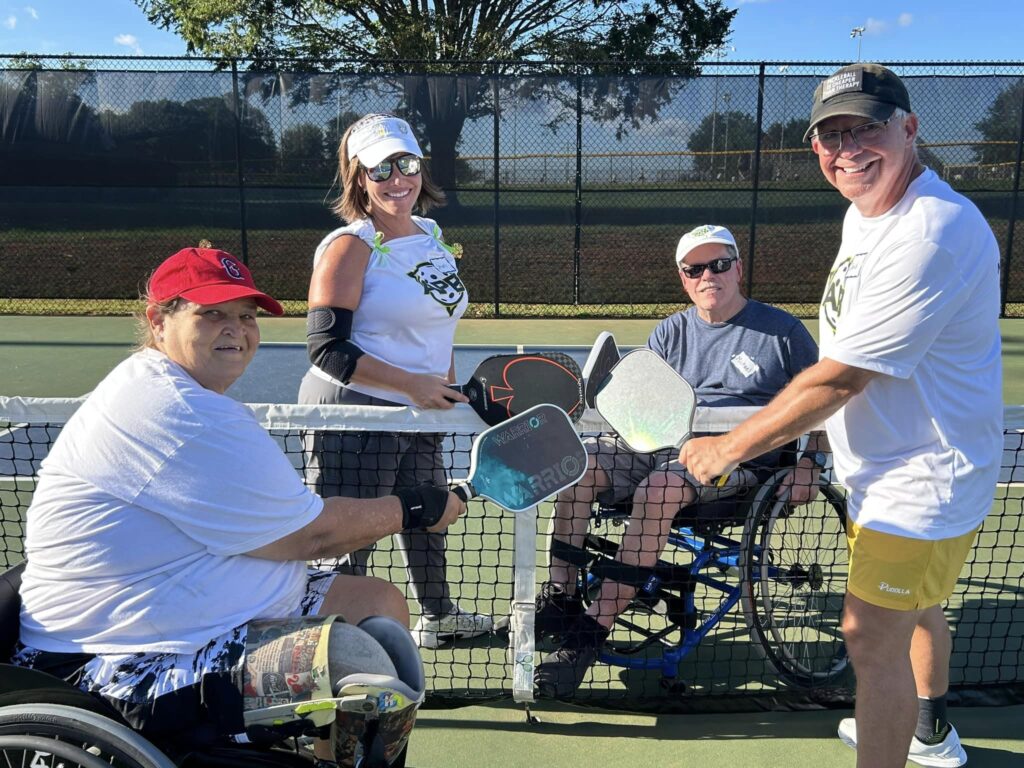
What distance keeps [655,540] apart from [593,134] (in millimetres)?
7408

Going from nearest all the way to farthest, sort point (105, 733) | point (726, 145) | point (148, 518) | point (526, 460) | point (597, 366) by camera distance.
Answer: point (105, 733) < point (148, 518) < point (526, 460) < point (597, 366) < point (726, 145)

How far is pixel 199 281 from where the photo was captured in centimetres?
190

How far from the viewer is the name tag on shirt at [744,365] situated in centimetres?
306

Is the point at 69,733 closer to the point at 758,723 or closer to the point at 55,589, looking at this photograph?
the point at 55,589

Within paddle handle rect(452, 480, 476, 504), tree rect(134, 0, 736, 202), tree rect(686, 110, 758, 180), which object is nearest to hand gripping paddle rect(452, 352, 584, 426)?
paddle handle rect(452, 480, 476, 504)

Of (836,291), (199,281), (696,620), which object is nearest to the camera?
(199,281)

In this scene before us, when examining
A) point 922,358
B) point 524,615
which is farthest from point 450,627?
point 922,358

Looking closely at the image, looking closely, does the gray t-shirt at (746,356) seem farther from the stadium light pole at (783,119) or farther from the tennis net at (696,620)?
the stadium light pole at (783,119)

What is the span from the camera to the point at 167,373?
1851mm

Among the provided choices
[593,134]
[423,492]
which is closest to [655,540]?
[423,492]

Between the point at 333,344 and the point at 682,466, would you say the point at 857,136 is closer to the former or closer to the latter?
the point at 682,466

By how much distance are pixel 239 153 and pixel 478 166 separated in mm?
2517

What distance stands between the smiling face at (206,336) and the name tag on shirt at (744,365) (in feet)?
5.68

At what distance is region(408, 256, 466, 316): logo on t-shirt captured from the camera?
2822mm
